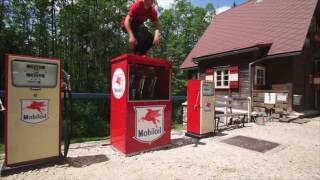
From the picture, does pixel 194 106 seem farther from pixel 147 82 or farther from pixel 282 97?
pixel 282 97

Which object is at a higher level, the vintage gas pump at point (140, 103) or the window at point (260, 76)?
the window at point (260, 76)

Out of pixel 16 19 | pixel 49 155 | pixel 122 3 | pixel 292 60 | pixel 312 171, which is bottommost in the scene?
pixel 312 171

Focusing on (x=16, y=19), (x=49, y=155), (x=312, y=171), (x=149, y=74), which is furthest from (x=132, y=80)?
(x=16, y=19)

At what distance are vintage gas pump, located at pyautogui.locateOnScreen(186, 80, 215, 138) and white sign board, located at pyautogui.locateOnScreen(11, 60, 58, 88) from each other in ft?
12.0

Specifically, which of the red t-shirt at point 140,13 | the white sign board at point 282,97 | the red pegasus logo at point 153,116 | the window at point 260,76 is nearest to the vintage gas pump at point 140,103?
the red pegasus logo at point 153,116

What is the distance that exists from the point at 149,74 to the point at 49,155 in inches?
93.8

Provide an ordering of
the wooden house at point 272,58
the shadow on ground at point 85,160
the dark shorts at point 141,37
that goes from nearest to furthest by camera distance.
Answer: the shadow on ground at point 85,160, the dark shorts at point 141,37, the wooden house at point 272,58

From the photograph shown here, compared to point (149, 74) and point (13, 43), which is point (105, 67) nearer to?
point (13, 43)

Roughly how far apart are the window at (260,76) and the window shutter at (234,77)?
1.09 metres

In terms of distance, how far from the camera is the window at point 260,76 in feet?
40.1

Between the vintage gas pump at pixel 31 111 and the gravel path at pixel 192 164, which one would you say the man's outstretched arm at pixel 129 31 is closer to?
the vintage gas pump at pixel 31 111

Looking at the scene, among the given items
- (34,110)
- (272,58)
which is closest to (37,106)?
(34,110)

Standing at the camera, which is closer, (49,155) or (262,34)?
(49,155)

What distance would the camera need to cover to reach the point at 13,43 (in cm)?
1556
